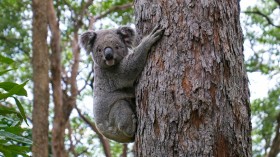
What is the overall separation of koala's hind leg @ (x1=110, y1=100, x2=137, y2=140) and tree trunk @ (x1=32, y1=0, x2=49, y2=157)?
4.83m

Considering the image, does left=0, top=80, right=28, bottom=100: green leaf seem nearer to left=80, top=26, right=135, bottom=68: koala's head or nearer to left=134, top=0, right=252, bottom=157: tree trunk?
left=134, top=0, right=252, bottom=157: tree trunk

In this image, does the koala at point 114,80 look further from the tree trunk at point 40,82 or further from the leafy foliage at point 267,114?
the leafy foliage at point 267,114

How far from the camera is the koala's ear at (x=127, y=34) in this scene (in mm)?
3924

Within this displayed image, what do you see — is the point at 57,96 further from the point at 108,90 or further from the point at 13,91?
the point at 13,91

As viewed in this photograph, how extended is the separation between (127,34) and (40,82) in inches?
217

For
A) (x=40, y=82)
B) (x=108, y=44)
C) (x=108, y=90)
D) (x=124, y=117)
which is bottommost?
(x=124, y=117)

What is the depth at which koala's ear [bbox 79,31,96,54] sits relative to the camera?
166 inches

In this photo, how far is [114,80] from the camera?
400cm

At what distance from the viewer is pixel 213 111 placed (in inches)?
109

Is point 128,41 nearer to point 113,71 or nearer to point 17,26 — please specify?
point 113,71

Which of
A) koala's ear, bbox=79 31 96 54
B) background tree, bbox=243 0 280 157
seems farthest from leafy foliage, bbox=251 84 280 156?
koala's ear, bbox=79 31 96 54

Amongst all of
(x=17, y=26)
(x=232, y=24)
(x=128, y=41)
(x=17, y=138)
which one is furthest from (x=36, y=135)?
(x=232, y=24)

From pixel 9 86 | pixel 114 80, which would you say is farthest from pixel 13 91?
pixel 114 80

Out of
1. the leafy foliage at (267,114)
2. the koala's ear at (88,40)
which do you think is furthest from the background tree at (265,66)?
the koala's ear at (88,40)
